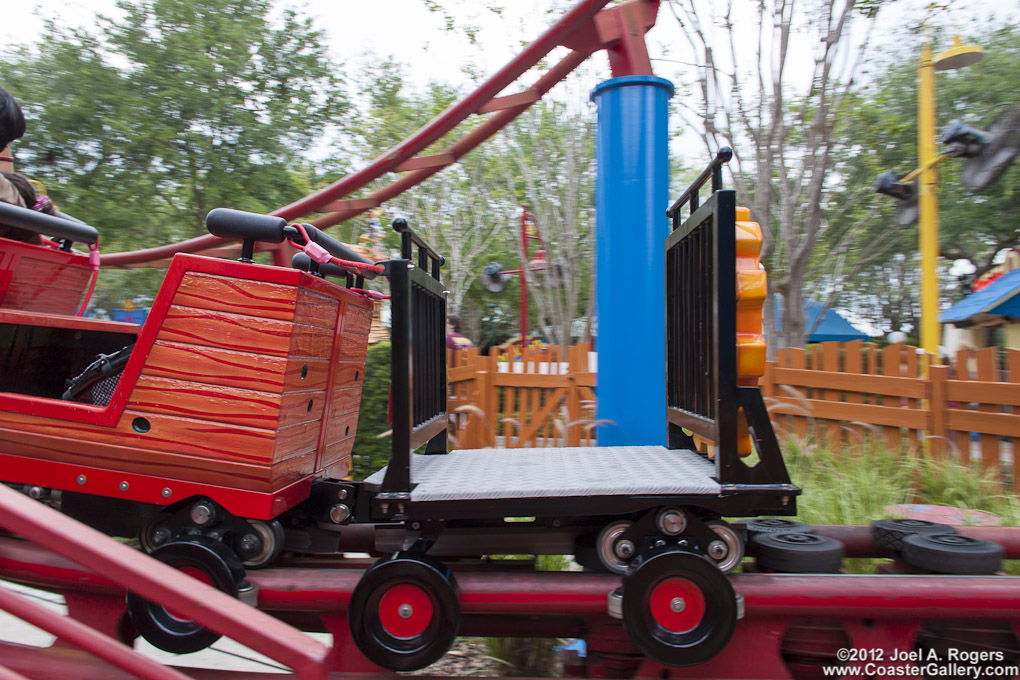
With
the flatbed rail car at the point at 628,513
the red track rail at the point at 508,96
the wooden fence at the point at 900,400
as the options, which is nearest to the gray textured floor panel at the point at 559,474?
the flatbed rail car at the point at 628,513

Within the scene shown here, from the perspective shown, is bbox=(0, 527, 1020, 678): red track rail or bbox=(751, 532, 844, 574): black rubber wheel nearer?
bbox=(0, 527, 1020, 678): red track rail

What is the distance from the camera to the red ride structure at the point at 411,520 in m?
1.89

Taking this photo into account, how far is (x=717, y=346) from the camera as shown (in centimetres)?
192

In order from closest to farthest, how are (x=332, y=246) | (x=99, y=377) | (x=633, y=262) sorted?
(x=99, y=377) < (x=332, y=246) < (x=633, y=262)

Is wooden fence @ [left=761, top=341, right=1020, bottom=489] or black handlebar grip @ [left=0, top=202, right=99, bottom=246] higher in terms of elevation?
black handlebar grip @ [left=0, top=202, right=99, bottom=246]

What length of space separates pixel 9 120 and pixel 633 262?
2978mm

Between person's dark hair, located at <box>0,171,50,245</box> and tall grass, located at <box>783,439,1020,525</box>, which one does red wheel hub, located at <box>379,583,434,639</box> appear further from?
tall grass, located at <box>783,439,1020,525</box>

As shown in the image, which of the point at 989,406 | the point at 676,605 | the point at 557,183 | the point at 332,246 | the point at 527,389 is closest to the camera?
the point at 676,605

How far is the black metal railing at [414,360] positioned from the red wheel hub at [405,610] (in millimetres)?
262

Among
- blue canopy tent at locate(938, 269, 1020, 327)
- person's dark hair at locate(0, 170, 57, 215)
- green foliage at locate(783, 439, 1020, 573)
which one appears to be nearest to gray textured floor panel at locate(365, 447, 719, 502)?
green foliage at locate(783, 439, 1020, 573)

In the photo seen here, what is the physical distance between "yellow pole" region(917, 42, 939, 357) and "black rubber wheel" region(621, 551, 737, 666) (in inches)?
338

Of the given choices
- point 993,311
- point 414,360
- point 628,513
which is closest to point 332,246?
point 414,360

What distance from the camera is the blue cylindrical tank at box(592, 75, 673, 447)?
372 centimetres

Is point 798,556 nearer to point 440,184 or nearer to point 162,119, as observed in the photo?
point 162,119
